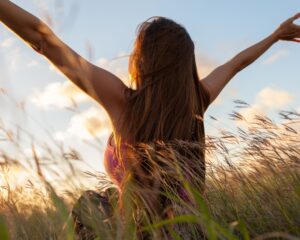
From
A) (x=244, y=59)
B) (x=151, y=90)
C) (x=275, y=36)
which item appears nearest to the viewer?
(x=151, y=90)

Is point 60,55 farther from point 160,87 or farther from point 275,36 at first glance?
point 275,36

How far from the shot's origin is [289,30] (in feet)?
12.9

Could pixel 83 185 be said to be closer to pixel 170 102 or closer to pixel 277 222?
pixel 277 222

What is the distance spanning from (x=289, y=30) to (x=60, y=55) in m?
2.12

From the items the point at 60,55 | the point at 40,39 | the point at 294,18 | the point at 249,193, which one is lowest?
the point at 249,193

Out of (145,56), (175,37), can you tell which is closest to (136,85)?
A: (145,56)

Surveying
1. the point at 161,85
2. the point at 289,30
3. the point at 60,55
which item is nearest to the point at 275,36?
the point at 289,30

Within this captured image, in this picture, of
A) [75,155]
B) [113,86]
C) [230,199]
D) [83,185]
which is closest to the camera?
[83,185]

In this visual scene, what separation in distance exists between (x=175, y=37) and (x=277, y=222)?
1.42 metres

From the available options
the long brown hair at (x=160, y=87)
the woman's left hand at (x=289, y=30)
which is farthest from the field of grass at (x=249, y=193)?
the woman's left hand at (x=289, y=30)

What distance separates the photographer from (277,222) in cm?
195

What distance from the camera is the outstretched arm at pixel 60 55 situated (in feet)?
8.08

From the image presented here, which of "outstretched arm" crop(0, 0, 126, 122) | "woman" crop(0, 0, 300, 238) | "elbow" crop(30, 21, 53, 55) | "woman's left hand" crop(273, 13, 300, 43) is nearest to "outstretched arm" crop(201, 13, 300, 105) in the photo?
"woman's left hand" crop(273, 13, 300, 43)

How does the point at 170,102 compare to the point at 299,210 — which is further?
the point at 170,102
